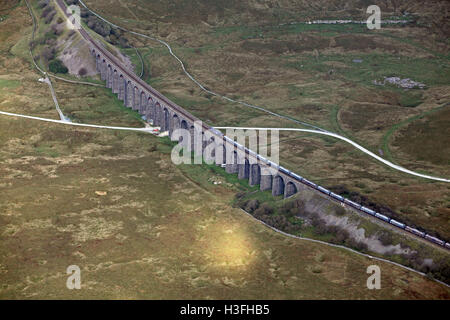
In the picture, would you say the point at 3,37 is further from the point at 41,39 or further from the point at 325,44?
the point at 325,44

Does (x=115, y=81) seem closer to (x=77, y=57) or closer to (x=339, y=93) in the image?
(x=77, y=57)

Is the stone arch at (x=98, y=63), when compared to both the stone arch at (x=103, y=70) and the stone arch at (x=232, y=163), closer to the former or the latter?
the stone arch at (x=103, y=70)

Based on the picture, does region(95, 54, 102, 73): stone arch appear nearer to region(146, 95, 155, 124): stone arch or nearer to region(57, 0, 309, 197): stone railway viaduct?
region(57, 0, 309, 197): stone railway viaduct

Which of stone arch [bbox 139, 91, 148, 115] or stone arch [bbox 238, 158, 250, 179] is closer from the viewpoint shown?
stone arch [bbox 238, 158, 250, 179]

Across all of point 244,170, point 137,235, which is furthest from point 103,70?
point 137,235

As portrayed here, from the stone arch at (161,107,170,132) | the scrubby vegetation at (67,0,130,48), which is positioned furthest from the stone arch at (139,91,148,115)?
the scrubby vegetation at (67,0,130,48)
